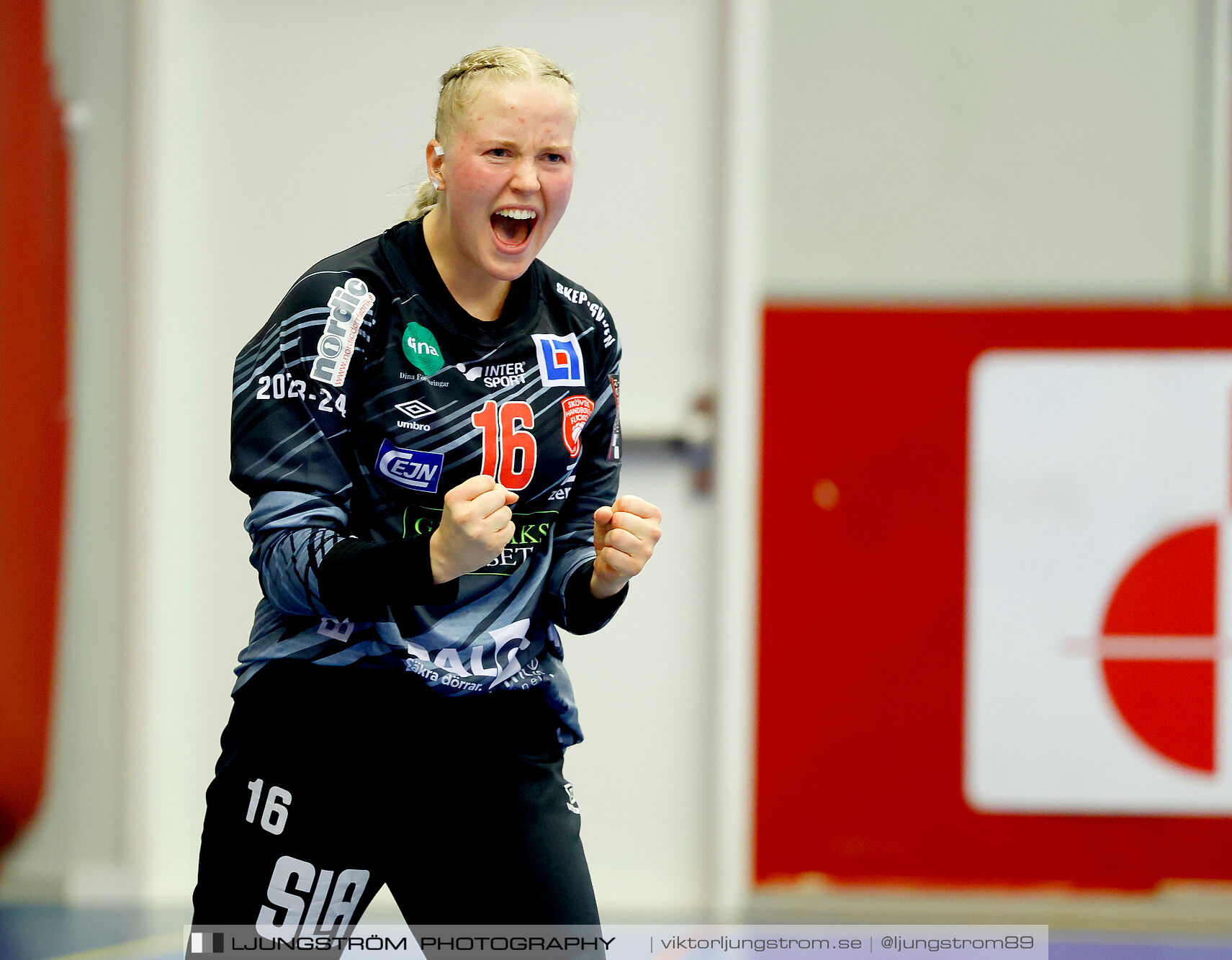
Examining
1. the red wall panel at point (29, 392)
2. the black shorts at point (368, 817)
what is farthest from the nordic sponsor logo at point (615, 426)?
the red wall panel at point (29, 392)

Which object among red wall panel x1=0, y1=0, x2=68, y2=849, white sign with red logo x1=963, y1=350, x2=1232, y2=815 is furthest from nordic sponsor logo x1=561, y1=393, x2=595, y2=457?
red wall panel x1=0, y1=0, x2=68, y2=849

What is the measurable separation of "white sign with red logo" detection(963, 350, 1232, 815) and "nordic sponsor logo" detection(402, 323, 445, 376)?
8.22 ft

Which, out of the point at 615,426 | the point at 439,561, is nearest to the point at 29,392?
the point at 615,426

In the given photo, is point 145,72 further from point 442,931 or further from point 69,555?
point 442,931

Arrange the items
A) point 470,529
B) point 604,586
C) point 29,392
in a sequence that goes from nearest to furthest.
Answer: point 470,529, point 604,586, point 29,392

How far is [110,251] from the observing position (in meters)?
3.88

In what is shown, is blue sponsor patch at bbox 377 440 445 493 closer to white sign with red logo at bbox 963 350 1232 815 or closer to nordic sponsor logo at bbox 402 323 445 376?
nordic sponsor logo at bbox 402 323 445 376

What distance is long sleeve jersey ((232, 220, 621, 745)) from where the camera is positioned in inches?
58.4

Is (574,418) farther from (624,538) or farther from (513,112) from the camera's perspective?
(513,112)

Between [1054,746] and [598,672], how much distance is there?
4.15ft

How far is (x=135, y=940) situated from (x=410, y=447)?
98.2 inches

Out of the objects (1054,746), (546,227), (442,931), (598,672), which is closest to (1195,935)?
(1054,746)

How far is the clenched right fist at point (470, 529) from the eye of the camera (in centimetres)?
137

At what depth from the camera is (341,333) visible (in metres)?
1.50
